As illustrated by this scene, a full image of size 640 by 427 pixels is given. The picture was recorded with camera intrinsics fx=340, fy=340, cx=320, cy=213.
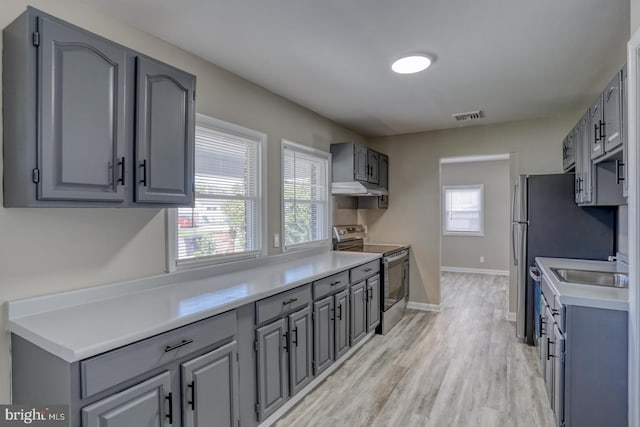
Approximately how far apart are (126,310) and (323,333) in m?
1.55

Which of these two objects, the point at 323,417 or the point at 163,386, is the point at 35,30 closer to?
the point at 163,386

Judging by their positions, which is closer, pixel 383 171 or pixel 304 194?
pixel 304 194

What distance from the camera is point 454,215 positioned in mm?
7719

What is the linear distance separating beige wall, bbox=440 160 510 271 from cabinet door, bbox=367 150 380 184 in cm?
307

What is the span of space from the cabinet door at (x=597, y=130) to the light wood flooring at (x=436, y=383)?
6.11 feet

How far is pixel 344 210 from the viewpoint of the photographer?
4.77 metres

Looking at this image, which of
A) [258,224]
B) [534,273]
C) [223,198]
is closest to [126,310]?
[223,198]

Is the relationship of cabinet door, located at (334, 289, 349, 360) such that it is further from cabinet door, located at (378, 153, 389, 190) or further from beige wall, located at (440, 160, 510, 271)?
beige wall, located at (440, 160, 510, 271)

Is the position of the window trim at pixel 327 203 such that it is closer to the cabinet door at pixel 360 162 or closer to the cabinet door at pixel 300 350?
the cabinet door at pixel 360 162

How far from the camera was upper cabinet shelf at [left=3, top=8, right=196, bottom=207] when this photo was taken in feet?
4.73

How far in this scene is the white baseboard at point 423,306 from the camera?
15.8 ft

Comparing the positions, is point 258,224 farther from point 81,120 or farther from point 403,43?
point 403,43

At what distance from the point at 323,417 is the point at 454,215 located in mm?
6320

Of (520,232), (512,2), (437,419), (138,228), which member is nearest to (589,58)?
(512,2)
